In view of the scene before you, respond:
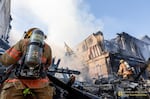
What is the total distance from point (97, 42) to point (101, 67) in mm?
3081

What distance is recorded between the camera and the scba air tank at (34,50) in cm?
277

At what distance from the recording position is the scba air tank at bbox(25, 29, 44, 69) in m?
2.77

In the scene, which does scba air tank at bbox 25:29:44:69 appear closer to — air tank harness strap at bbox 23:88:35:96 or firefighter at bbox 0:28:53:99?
firefighter at bbox 0:28:53:99

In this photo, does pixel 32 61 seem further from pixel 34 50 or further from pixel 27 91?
pixel 27 91

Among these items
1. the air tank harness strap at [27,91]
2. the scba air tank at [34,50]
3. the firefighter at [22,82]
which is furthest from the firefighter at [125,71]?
the air tank harness strap at [27,91]

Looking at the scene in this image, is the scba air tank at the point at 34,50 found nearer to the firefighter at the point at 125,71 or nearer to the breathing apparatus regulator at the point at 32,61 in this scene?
the breathing apparatus regulator at the point at 32,61

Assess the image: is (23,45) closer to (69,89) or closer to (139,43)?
(69,89)

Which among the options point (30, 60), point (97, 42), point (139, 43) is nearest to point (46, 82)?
point (30, 60)

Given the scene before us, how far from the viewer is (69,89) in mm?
4434


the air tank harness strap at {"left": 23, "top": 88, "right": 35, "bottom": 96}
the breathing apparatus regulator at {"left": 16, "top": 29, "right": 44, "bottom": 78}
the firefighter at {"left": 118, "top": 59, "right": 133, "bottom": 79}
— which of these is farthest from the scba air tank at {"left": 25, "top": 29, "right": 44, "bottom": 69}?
the firefighter at {"left": 118, "top": 59, "right": 133, "bottom": 79}

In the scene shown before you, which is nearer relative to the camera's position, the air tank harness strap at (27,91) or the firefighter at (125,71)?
the air tank harness strap at (27,91)

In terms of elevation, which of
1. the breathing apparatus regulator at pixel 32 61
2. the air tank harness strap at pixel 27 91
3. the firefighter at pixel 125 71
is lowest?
the air tank harness strap at pixel 27 91

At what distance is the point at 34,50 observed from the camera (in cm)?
283

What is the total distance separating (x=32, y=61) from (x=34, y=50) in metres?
0.17
